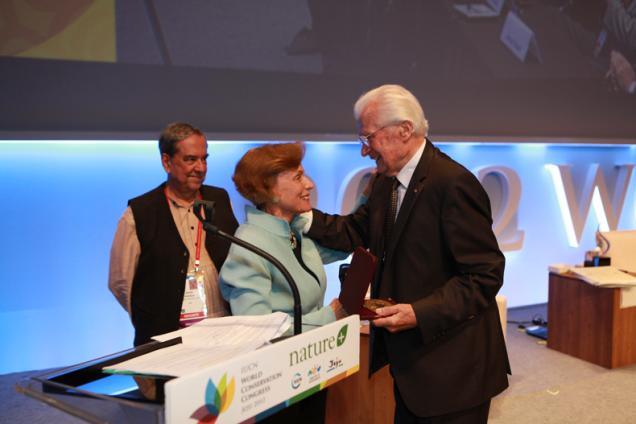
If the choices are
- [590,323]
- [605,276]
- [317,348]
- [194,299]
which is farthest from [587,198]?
[317,348]

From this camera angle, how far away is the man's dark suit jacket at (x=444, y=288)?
1727 mm

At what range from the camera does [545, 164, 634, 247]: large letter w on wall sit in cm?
604

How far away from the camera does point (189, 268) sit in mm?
2371

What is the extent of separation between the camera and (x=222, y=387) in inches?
41.0

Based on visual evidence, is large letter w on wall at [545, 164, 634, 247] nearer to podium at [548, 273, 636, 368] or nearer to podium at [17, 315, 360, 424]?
podium at [548, 273, 636, 368]

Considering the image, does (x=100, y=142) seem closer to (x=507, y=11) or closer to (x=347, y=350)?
(x=347, y=350)

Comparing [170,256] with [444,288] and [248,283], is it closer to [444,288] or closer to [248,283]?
[248,283]

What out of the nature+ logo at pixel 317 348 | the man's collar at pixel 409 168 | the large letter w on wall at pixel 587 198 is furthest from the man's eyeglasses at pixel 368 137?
the large letter w on wall at pixel 587 198

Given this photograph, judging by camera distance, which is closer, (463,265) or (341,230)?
(463,265)

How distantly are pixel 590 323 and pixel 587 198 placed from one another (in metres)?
2.06

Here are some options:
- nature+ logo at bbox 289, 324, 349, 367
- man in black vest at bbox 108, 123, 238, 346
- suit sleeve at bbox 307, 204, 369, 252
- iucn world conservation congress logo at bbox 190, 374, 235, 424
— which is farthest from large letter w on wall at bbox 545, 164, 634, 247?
iucn world conservation congress logo at bbox 190, 374, 235, 424

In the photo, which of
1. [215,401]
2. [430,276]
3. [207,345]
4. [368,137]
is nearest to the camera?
[215,401]

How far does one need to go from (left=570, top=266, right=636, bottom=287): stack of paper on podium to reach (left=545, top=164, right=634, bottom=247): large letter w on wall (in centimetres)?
142

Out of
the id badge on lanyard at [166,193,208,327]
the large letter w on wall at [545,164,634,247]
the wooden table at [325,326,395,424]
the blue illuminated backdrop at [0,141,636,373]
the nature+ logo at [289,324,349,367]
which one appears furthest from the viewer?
the large letter w on wall at [545,164,634,247]
